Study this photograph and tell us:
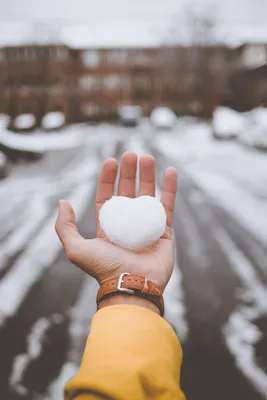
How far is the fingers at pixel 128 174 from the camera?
1.25 m

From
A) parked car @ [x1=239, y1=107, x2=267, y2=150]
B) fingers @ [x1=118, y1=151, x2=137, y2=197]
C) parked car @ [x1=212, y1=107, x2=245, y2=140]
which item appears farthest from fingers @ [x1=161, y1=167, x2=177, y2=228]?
parked car @ [x1=212, y1=107, x2=245, y2=140]

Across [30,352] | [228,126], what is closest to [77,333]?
[30,352]

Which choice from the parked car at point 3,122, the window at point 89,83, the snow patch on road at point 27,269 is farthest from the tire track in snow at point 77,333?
the window at point 89,83

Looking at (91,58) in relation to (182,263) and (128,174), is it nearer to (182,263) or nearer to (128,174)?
(182,263)

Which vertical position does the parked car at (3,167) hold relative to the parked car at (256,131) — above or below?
above

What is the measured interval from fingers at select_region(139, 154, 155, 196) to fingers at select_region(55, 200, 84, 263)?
0.25m

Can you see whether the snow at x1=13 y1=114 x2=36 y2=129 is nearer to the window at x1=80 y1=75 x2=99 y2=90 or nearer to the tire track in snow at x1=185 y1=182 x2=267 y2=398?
the tire track in snow at x1=185 y1=182 x2=267 y2=398

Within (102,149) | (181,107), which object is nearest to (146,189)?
(102,149)

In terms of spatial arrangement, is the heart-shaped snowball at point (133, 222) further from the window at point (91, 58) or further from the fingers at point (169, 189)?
the window at point (91, 58)

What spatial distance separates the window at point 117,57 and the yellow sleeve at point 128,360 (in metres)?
34.3

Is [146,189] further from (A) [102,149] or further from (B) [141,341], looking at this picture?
(A) [102,149]

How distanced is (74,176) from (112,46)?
28.5m

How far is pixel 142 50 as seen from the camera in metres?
32.7

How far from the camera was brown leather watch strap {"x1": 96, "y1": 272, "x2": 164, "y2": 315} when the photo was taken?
3.00 ft
